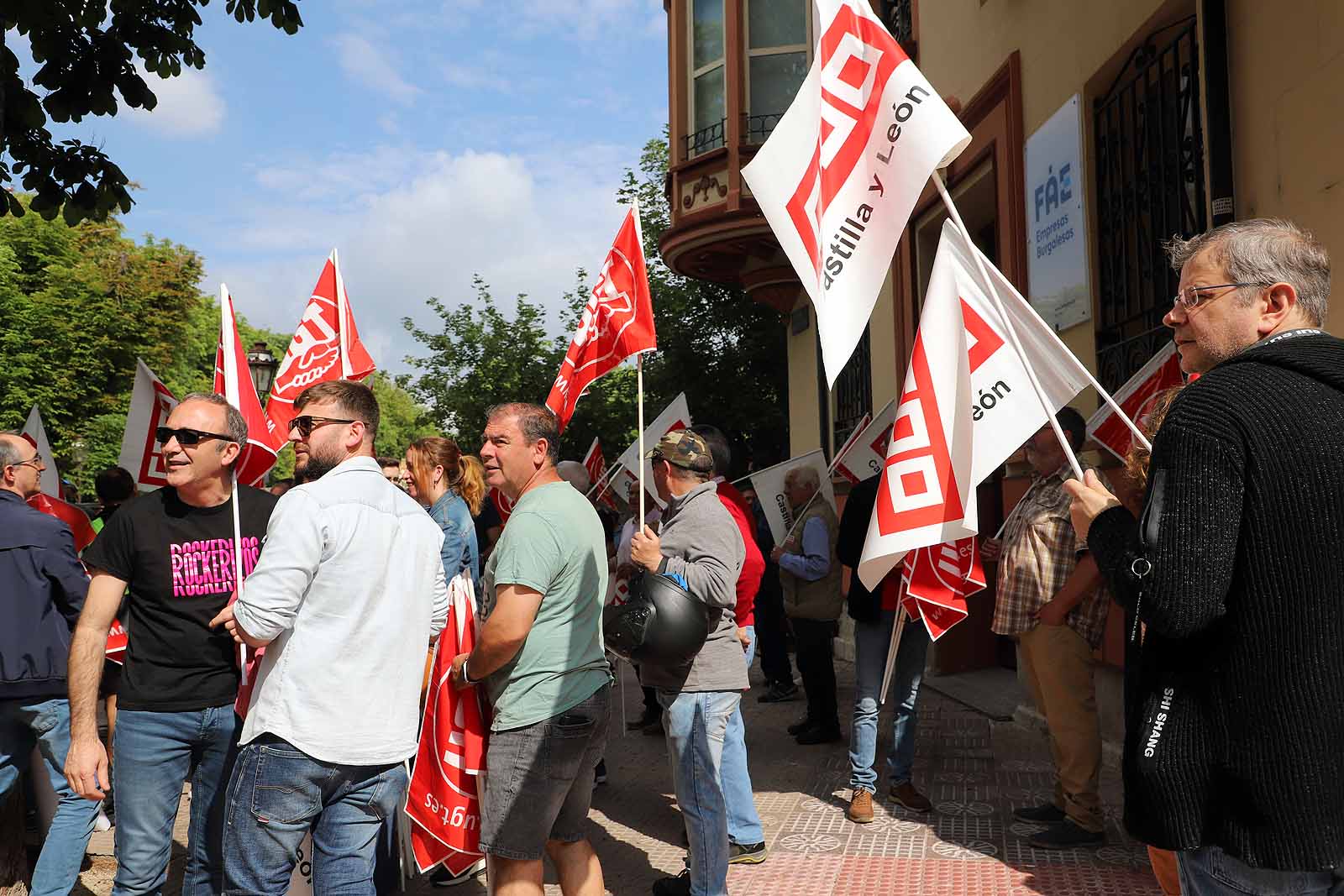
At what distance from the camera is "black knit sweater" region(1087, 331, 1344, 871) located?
1.80 meters

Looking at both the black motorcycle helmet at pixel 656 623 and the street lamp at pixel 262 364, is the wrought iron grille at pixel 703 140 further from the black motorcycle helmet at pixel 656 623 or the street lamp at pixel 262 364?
the black motorcycle helmet at pixel 656 623

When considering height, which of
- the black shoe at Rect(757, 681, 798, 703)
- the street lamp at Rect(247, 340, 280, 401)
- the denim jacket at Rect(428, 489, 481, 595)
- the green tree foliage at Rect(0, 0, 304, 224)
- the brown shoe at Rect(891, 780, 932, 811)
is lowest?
the black shoe at Rect(757, 681, 798, 703)

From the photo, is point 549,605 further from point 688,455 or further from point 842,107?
point 842,107

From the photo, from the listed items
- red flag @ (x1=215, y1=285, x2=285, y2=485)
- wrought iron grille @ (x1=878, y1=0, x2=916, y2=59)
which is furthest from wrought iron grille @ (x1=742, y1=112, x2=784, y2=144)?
red flag @ (x1=215, y1=285, x2=285, y2=485)

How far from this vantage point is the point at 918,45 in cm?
1206

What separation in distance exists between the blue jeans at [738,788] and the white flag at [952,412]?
1.40 meters

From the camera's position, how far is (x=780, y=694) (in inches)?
383

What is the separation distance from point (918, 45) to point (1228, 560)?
11.4m

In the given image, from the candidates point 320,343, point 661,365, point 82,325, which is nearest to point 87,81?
point 320,343

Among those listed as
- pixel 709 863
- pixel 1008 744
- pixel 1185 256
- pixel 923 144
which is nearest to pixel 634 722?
pixel 1008 744

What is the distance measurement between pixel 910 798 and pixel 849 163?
3.65 metres

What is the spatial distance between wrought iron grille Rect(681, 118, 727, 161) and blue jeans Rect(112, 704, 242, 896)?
12.6m

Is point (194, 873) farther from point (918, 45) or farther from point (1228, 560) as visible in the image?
point (918, 45)

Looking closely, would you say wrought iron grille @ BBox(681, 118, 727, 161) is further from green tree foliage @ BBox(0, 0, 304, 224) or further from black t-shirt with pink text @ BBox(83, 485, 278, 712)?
black t-shirt with pink text @ BBox(83, 485, 278, 712)
